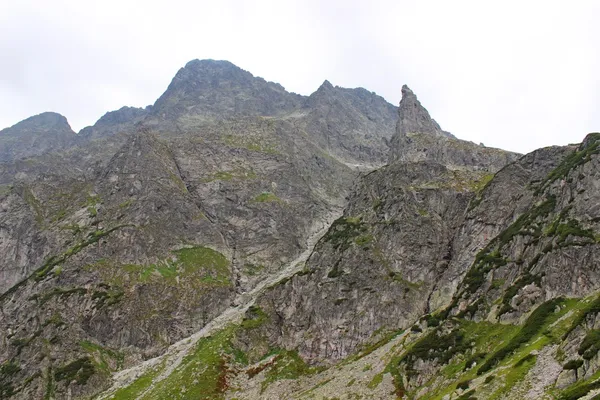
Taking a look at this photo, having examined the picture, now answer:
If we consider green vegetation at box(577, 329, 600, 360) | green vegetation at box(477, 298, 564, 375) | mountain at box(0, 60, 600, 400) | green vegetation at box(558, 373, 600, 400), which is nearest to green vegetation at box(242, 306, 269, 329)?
mountain at box(0, 60, 600, 400)

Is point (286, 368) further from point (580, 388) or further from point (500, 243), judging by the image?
point (580, 388)

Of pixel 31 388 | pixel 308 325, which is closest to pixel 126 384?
pixel 31 388

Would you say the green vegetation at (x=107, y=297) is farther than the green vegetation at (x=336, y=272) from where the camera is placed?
Yes

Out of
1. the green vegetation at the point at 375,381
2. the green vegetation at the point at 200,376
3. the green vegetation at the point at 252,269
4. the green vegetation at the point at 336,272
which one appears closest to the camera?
the green vegetation at the point at 375,381

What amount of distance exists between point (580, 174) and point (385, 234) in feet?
180

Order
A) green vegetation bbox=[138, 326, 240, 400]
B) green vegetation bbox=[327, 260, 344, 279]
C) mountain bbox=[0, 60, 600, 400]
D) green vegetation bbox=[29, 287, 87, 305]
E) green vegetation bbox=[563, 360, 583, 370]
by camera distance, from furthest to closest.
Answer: green vegetation bbox=[29, 287, 87, 305], green vegetation bbox=[327, 260, 344, 279], green vegetation bbox=[138, 326, 240, 400], mountain bbox=[0, 60, 600, 400], green vegetation bbox=[563, 360, 583, 370]

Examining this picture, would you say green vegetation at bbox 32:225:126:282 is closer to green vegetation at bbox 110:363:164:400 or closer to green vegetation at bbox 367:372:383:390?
green vegetation at bbox 110:363:164:400

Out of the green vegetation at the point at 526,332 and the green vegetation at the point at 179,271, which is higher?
the green vegetation at the point at 179,271

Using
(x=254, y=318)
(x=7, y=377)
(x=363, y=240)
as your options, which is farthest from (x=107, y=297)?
(x=363, y=240)

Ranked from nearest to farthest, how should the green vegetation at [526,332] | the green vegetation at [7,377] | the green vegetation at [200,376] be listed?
the green vegetation at [526,332]
the green vegetation at [200,376]
the green vegetation at [7,377]

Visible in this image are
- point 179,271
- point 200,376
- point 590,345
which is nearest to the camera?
point 590,345

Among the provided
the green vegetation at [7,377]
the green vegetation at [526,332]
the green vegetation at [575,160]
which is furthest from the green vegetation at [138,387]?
the green vegetation at [575,160]

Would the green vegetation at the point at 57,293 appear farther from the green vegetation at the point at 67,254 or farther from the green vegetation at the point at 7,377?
the green vegetation at the point at 7,377

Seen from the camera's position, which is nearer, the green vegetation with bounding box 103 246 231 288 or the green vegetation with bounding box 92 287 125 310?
the green vegetation with bounding box 92 287 125 310
